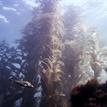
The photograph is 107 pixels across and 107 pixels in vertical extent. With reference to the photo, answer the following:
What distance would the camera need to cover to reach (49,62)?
14344 millimetres

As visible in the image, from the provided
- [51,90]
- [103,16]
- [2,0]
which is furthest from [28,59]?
[103,16]

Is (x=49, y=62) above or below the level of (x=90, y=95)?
above

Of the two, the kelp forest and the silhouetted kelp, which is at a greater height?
the kelp forest

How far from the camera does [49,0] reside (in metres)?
17.3

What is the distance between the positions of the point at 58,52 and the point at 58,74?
167 cm

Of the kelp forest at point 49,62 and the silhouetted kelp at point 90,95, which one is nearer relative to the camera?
the silhouetted kelp at point 90,95

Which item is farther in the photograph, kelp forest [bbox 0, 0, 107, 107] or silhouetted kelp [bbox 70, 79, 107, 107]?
kelp forest [bbox 0, 0, 107, 107]

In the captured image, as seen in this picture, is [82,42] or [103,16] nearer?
[82,42]

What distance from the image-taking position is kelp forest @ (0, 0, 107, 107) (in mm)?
14188

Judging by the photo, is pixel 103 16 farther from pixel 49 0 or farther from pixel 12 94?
pixel 12 94

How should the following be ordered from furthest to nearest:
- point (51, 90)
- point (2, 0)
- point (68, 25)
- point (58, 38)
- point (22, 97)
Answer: point (2, 0)
point (68, 25)
point (58, 38)
point (22, 97)
point (51, 90)

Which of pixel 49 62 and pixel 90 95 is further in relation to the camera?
pixel 49 62

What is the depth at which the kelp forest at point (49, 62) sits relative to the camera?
559 inches

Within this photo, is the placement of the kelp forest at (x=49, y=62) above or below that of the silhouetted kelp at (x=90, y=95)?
above
